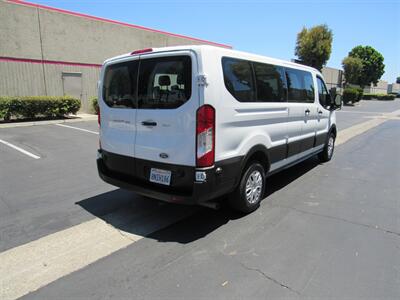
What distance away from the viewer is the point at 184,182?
3473 millimetres

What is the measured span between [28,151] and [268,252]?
7209 millimetres

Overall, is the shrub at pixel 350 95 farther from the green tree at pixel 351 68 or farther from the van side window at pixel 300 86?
the van side window at pixel 300 86

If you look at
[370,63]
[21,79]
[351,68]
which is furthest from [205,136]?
[370,63]

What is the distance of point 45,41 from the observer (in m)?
16.2

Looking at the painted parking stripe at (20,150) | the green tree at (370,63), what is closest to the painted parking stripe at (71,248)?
the painted parking stripe at (20,150)

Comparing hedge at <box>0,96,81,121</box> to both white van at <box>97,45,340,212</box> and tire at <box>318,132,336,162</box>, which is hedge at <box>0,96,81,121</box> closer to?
white van at <box>97,45,340,212</box>

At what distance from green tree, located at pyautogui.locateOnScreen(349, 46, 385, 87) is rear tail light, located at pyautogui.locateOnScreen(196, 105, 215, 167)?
78.9 meters

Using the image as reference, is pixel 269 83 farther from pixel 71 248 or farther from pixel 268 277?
pixel 71 248

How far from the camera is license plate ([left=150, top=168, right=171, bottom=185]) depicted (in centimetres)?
358

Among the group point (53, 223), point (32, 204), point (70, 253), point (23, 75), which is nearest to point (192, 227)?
point (70, 253)

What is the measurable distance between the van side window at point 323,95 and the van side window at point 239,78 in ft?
10.3

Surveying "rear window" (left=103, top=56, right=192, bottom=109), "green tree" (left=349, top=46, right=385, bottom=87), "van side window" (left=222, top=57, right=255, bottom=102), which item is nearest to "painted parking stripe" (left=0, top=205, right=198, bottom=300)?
"rear window" (left=103, top=56, right=192, bottom=109)

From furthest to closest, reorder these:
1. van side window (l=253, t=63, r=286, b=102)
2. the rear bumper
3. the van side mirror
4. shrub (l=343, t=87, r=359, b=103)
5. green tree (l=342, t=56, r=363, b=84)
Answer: green tree (l=342, t=56, r=363, b=84), shrub (l=343, t=87, r=359, b=103), the van side mirror, van side window (l=253, t=63, r=286, b=102), the rear bumper

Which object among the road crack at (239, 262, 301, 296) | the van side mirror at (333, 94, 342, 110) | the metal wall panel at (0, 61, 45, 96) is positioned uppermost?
the metal wall panel at (0, 61, 45, 96)
